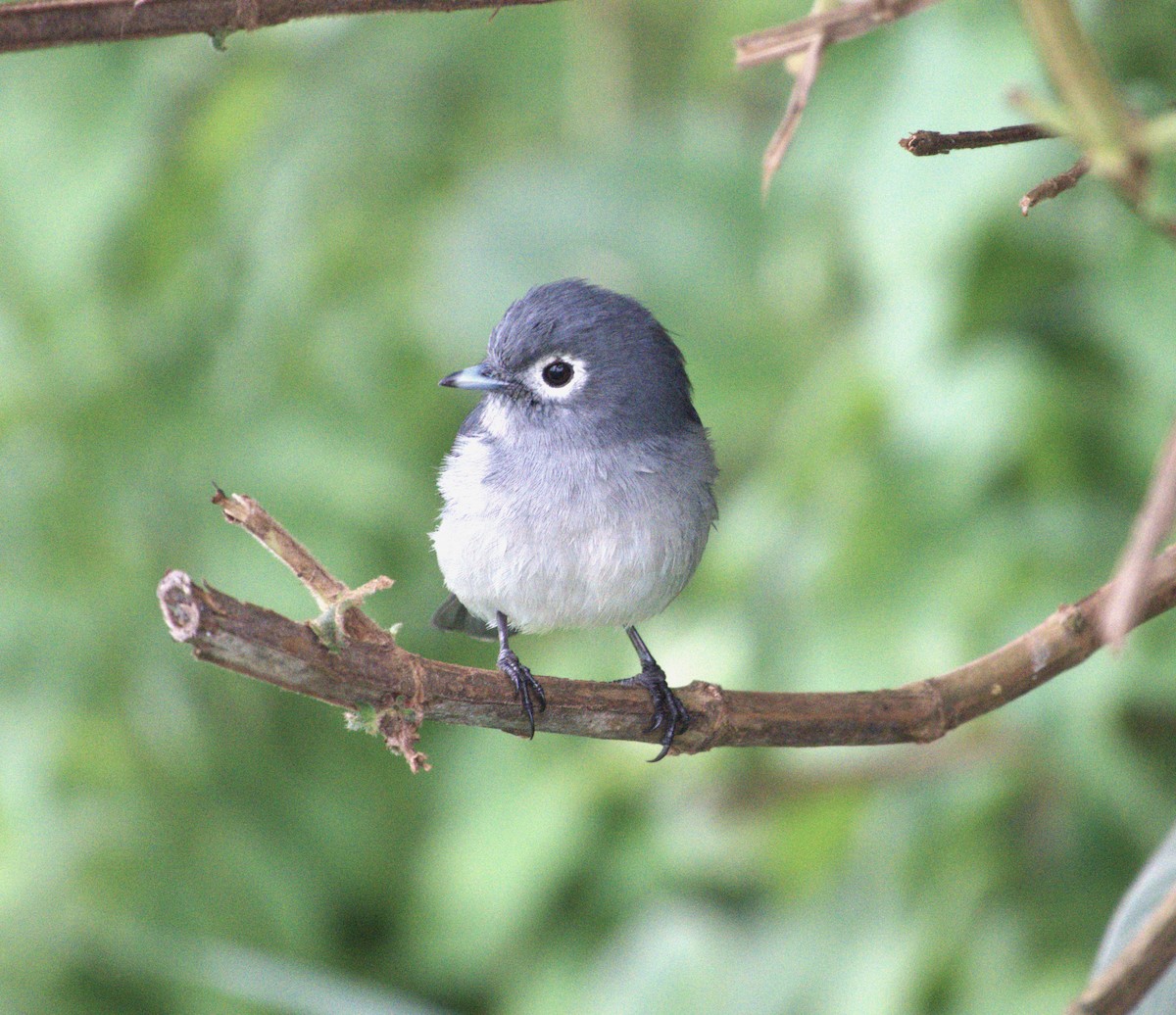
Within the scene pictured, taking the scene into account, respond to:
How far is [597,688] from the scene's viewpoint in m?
1.79

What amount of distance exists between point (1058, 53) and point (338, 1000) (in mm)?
2122

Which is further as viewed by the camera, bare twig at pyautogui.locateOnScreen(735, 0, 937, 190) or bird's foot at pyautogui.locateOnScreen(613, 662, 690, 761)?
bird's foot at pyautogui.locateOnScreen(613, 662, 690, 761)

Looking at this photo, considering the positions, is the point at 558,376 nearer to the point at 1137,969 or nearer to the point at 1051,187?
the point at 1051,187

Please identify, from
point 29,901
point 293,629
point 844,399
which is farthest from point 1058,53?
point 29,901

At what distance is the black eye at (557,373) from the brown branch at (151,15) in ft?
4.42

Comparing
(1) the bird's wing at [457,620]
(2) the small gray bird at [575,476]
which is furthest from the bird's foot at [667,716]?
(1) the bird's wing at [457,620]

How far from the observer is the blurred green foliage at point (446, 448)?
295 cm

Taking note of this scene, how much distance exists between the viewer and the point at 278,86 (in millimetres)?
4238

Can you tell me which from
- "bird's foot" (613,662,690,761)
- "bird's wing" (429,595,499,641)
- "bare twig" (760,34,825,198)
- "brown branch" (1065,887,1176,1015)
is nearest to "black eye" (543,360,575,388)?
"bird's wing" (429,595,499,641)

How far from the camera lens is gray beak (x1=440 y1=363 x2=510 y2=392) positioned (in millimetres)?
2615

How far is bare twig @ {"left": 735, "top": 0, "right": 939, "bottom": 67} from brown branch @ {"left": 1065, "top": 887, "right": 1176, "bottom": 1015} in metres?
0.71

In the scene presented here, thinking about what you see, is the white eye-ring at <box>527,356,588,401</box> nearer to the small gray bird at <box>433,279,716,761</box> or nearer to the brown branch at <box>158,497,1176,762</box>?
the small gray bird at <box>433,279,716,761</box>

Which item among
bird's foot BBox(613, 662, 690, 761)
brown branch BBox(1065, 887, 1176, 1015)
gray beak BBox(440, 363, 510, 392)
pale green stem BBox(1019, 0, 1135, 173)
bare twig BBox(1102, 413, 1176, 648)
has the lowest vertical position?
brown branch BBox(1065, 887, 1176, 1015)

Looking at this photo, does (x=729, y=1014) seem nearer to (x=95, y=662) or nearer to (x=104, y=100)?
(x=95, y=662)
